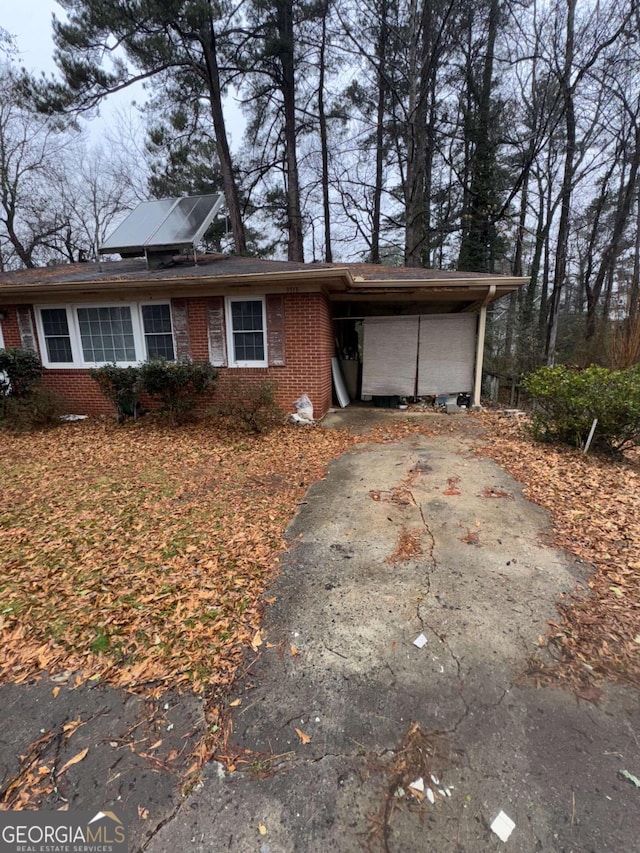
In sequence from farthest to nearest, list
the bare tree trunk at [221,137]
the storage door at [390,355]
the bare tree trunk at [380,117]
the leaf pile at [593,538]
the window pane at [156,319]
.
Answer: the bare tree trunk at [380,117]
the bare tree trunk at [221,137]
the storage door at [390,355]
the window pane at [156,319]
the leaf pile at [593,538]

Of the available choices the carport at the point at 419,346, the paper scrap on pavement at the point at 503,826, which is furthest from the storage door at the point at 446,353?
the paper scrap on pavement at the point at 503,826

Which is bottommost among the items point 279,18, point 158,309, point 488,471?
point 488,471

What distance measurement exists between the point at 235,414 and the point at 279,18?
580 inches

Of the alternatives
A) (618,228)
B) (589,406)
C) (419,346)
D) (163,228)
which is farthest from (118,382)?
(618,228)

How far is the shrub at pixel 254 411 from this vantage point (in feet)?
21.8

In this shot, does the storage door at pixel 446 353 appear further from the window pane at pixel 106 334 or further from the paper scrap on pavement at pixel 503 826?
the paper scrap on pavement at pixel 503 826

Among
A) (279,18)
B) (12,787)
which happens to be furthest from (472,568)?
(279,18)

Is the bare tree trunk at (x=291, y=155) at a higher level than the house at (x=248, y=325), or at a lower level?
higher

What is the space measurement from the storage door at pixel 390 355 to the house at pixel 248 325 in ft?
0.08

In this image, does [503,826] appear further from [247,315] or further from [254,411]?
[247,315]

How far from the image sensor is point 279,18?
1290cm

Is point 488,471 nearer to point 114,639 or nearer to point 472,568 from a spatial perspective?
point 472,568

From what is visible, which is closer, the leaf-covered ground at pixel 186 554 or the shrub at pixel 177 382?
the leaf-covered ground at pixel 186 554

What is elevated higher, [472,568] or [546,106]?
[546,106]
